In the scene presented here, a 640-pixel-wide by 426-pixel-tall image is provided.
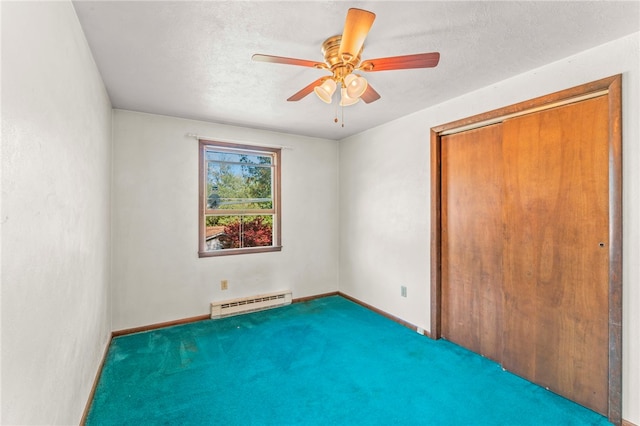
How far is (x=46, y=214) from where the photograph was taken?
1.27 m

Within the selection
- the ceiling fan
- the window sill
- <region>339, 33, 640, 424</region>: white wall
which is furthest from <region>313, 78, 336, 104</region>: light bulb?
the window sill

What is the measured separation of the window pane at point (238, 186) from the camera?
3762mm

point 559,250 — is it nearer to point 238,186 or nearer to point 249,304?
point 249,304

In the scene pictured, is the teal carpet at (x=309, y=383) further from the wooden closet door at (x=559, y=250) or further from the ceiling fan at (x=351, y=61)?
the ceiling fan at (x=351, y=61)

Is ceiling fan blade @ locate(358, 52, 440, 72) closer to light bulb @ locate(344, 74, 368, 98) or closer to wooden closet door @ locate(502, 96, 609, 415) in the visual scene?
light bulb @ locate(344, 74, 368, 98)

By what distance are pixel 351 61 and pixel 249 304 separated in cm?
313

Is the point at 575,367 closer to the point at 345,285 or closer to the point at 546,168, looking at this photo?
the point at 546,168

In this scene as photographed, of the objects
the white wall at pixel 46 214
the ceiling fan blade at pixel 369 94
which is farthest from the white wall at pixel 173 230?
the ceiling fan blade at pixel 369 94

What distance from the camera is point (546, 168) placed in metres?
2.26

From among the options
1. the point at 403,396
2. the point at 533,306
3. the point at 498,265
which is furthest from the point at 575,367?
the point at 403,396

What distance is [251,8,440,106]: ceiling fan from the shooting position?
4.65 ft

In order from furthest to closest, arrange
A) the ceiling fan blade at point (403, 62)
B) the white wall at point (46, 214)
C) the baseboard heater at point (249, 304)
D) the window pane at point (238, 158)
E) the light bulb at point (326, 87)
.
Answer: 1. the window pane at point (238, 158)
2. the baseboard heater at point (249, 304)
3. the light bulb at point (326, 87)
4. the ceiling fan blade at point (403, 62)
5. the white wall at point (46, 214)

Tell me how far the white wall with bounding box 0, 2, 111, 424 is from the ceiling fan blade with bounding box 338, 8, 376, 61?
1206 millimetres

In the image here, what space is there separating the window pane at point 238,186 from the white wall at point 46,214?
65.0 inches
